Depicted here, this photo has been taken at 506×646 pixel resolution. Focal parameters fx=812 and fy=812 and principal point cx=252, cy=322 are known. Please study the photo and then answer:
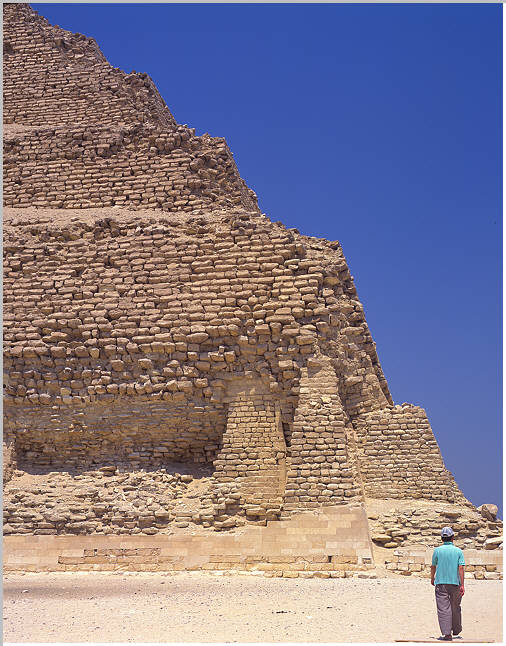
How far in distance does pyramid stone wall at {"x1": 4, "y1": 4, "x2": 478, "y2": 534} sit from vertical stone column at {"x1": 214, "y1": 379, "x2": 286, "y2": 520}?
2 cm

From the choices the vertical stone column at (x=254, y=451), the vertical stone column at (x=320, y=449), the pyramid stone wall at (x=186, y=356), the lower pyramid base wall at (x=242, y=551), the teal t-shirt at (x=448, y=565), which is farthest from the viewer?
the pyramid stone wall at (x=186, y=356)

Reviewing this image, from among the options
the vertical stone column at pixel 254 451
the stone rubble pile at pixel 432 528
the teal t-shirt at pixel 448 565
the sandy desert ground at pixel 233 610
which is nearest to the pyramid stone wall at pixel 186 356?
the vertical stone column at pixel 254 451

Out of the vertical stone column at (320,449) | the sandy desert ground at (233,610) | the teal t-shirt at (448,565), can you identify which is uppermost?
the vertical stone column at (320,449)

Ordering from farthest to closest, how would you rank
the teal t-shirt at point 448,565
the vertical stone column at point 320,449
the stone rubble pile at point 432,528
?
the vertical stone column at point 320,449, the stone rubble pile at point 432,528, the teal t-shirt at point 448,565

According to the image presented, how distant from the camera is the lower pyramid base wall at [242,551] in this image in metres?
12.5

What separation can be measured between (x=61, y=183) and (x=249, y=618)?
11.1 m

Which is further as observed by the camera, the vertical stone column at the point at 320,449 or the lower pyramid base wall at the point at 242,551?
the vertical stone column at the point at 320,449

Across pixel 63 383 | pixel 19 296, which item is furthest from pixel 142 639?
pixel 19 296

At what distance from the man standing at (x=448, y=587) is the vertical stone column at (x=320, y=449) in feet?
15.8

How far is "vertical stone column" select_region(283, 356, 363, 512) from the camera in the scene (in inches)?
517

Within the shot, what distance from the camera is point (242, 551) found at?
12727 mm

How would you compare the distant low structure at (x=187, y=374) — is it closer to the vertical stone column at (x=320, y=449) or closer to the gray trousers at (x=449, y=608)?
the vertical stone column at (x=320, y=449)

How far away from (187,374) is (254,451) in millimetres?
1878

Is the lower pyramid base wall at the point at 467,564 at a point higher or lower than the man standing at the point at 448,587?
higher
